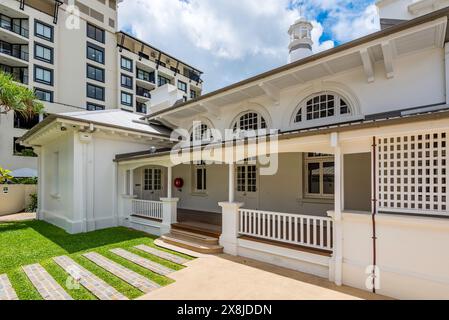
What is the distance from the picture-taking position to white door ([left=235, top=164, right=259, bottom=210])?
9.65 meters

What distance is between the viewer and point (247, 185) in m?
10.0

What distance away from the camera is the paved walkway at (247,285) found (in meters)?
4.20

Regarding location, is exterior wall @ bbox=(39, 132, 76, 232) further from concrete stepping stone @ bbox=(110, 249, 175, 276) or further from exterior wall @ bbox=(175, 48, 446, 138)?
exterior wall @ bbox=(175, 48, 446, 138)

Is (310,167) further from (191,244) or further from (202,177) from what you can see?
(202,177)

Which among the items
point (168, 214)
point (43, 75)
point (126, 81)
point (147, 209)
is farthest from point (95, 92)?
point (168, 214)

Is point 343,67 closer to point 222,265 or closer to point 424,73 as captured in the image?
point 424,73

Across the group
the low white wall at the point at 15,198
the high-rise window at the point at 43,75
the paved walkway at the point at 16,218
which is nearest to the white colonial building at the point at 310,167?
the paved walkway at the point at 16,218

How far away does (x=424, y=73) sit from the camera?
6055 millimetres

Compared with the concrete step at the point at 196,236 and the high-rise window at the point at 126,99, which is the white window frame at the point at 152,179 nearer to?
the concrete step at the point at 196,236

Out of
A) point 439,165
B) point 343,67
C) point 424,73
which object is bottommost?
point 439,165

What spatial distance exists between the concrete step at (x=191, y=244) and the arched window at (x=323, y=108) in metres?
5.06

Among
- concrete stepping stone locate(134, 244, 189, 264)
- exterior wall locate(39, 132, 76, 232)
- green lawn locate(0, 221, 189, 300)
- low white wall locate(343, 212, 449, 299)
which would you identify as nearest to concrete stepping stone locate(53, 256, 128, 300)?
green lawn locate(0, 221, 189, 300)
